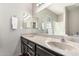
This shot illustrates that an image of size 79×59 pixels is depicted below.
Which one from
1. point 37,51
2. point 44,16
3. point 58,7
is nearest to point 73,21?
point 58,7

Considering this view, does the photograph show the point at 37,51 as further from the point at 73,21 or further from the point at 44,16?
the point at 44,16

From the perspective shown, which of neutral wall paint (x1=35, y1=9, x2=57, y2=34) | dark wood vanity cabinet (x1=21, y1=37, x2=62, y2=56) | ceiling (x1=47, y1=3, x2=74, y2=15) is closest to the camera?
dark wood vanity cabinet (x1=21, y1=37, x2=62, y2=56)

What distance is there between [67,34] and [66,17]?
0.99ft

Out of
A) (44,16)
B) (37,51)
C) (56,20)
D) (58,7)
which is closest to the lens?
(37,51)

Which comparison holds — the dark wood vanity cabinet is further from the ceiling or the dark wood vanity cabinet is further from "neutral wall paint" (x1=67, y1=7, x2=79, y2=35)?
the ceiling

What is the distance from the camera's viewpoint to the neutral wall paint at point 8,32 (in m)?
3.23

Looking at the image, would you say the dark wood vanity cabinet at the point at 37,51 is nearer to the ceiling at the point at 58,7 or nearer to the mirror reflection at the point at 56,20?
the mirror reflection at the point at 56,20

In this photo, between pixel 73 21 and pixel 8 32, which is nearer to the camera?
pixel 73 21

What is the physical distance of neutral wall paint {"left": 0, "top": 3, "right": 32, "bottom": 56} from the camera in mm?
3227

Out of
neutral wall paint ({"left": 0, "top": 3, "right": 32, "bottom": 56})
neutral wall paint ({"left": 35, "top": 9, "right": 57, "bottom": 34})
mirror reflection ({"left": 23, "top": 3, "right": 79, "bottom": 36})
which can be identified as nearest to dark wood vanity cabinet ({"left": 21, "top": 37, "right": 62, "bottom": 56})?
mirror reflection ({"left": 23, "top": 3, "right": 79, "bottom": 36})

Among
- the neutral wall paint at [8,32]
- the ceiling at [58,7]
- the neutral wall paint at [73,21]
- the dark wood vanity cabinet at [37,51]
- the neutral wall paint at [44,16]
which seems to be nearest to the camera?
the dark wood vanity cabinet at [37,51]

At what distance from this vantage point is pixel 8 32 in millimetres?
3291

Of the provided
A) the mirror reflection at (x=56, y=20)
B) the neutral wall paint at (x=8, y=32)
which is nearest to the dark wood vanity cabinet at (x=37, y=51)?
the mirror reflection at (x=56, y=20)

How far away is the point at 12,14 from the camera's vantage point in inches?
133
